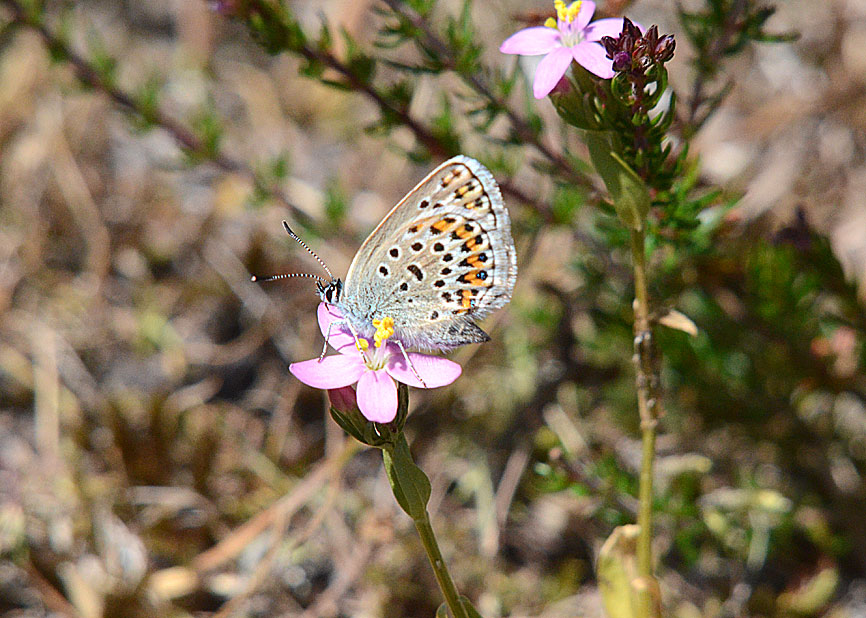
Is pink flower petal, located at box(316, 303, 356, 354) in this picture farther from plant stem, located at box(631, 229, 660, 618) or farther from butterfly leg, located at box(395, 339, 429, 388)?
plant stem, located at box(631, 229, 660, 618)

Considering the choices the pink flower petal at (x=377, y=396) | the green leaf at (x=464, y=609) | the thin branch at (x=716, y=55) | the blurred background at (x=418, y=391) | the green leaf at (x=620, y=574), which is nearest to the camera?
the pink flower petal at (x=377, y=396)

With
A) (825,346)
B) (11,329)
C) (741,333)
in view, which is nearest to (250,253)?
(11,329)

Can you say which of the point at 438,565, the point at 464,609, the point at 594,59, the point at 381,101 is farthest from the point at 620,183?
the point at 381,101

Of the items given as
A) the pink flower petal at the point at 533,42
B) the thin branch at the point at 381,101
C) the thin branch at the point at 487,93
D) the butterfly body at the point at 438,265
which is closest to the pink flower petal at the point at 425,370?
the butterfly body at the point at 438,265

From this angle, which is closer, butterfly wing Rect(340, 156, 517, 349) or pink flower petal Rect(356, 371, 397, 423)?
pink flower petal Rect(356, 371, 397, 423)

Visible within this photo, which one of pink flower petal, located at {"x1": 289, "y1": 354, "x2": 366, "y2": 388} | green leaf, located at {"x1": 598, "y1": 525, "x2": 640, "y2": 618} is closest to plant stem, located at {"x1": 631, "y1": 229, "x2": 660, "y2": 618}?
green leaf, located at {"x1": 598, "y1": 525, "x2": 640, "y2": 618}

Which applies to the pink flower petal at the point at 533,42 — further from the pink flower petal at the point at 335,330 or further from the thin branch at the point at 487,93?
the pink flower petal at the point at 335,330
